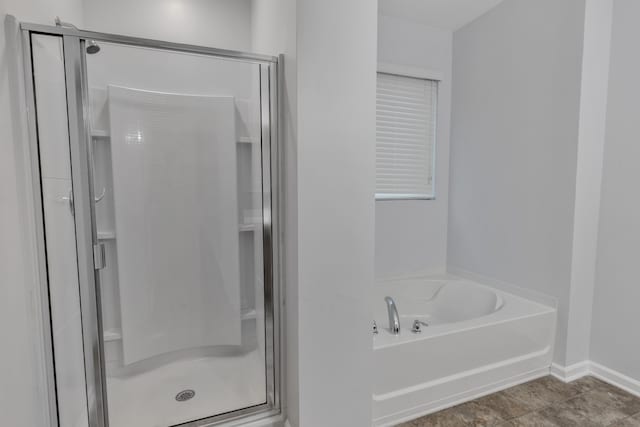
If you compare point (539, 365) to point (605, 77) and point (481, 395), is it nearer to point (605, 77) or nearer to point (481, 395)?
point (481, 395)

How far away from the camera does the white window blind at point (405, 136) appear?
277cm

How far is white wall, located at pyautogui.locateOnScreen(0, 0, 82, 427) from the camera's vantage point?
3.36 feet

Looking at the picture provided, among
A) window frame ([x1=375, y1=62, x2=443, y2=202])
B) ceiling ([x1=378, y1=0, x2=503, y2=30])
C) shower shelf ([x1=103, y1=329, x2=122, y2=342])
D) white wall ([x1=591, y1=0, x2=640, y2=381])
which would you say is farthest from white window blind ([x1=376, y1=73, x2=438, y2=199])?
shower shelf ([x1=103, y1=329, x2=122, y2=342])

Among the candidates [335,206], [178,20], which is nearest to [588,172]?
[335,206]

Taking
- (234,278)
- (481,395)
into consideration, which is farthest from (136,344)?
(481,395)

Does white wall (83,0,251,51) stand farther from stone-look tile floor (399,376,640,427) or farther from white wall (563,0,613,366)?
→ stone-look tile floor (399,376,640,427)

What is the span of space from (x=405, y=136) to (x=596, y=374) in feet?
6.67

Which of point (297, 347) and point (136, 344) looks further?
point (136, 344)

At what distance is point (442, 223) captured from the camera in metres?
3.08

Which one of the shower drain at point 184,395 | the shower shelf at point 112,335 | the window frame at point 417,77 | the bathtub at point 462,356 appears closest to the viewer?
the shower shelf at point 112,335

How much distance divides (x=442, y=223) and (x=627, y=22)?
1719mm

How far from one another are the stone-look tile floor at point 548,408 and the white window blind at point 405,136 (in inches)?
59.0

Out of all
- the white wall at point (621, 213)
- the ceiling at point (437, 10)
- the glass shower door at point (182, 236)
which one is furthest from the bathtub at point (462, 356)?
the ceiling at point (437, 10)

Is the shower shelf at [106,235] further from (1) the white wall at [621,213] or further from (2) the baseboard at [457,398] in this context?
(1) the white wall at [621,213]
